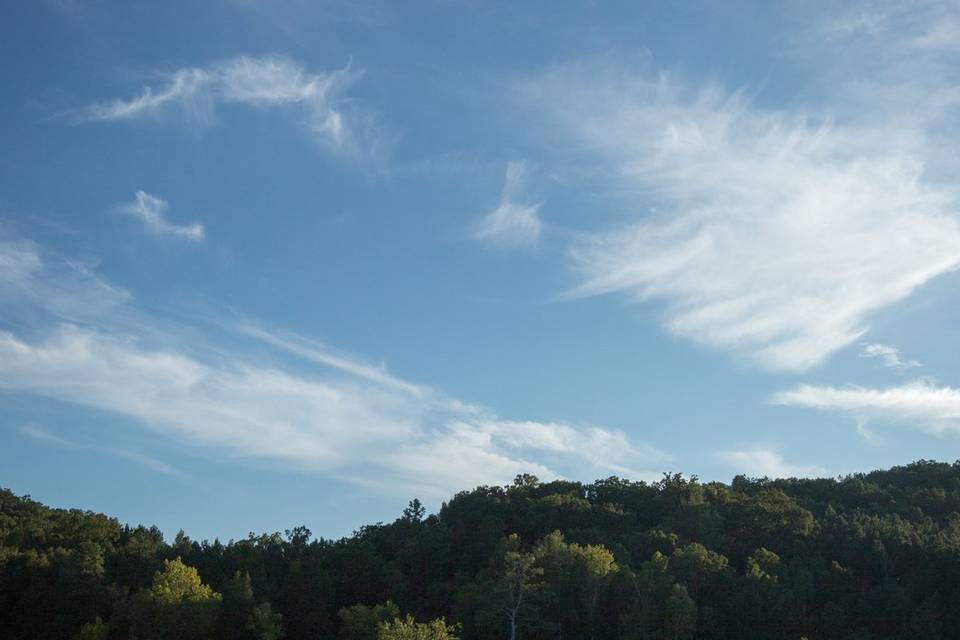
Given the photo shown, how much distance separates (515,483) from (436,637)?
7307 cm

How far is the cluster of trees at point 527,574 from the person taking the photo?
7844 centimetres

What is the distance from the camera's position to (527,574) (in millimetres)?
77500

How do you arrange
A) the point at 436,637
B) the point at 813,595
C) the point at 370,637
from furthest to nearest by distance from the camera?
1. the point at 813,595
2. the point at 370,637
3. the point at 436,637

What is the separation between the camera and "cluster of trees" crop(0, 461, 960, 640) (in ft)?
257

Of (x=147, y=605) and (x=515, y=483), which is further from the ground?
(x=515, y=483)

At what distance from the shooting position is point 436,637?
65.1 m

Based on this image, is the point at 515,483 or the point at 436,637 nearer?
the point at 436,637

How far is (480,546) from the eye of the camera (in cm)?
10631

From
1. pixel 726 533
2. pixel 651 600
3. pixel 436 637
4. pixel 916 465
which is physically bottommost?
pixel 436 637

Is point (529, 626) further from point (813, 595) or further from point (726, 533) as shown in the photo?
point (726, 533)

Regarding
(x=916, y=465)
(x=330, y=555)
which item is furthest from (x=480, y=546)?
(x=916, y=465)

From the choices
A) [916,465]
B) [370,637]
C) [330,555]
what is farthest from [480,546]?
[916,465]

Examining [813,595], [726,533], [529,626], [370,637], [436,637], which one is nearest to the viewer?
[436,637]

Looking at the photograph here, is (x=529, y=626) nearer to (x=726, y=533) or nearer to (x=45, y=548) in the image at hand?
(x=726, y=533)
